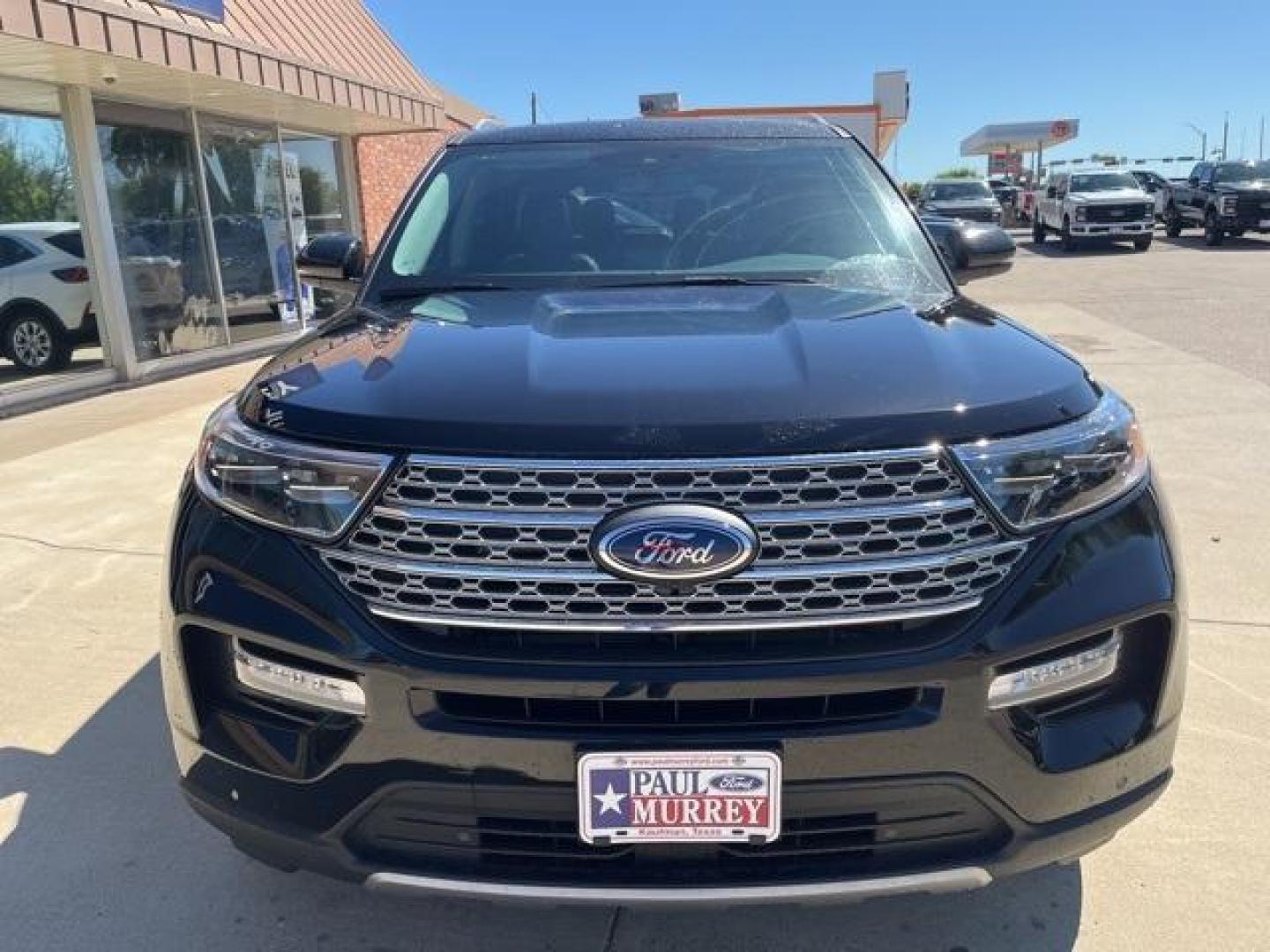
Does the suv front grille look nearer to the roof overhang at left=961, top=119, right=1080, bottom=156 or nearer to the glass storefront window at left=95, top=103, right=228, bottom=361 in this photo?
the glass storefront window at left=95, top=103, right=228, bottom=361

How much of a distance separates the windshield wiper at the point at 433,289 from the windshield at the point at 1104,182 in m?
25.6

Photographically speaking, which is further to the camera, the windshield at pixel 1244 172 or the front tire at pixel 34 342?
the windshield at pixel 1244 172

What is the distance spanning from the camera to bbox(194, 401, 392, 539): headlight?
1854 mm

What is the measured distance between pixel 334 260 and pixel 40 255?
7.95 m

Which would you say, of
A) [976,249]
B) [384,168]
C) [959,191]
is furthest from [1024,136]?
[976,249]

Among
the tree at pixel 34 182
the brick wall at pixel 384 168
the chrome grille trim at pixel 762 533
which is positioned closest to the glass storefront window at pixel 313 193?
the brick wall at pixel 384 168

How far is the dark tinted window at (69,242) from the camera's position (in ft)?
32.9

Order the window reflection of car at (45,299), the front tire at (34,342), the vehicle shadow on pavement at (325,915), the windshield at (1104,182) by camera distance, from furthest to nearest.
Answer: the windshield at (1104,182) < the front tire at (34,342) < the window reflection of car at (45,299) < the vehicle shadow on pavement at (325,915)

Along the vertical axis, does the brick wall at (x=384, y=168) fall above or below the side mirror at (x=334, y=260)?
above

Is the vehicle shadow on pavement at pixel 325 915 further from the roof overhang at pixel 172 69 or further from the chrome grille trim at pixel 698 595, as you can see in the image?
the roof overhang at pixel 172 69

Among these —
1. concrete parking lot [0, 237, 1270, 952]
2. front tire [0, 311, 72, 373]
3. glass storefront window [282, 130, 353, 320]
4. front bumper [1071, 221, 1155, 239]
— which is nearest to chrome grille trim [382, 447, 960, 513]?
concrete parking lot [0, 237, 1270, 952]

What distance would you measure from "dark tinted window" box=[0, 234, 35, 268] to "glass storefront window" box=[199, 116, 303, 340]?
2.14 metres

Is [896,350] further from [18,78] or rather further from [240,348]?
[240,348]

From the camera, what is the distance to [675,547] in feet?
5.70
